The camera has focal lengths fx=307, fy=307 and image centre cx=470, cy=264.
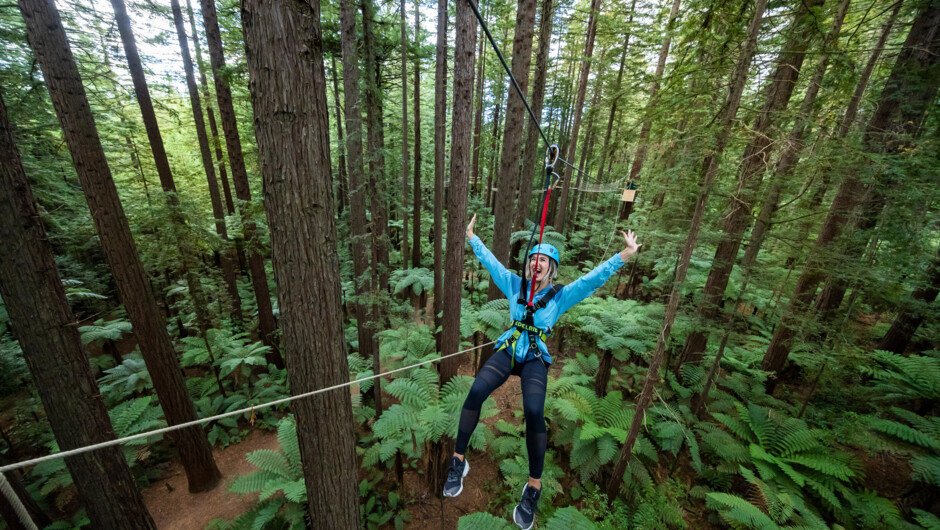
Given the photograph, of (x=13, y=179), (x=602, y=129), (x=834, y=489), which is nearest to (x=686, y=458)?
(x=834, y=489)

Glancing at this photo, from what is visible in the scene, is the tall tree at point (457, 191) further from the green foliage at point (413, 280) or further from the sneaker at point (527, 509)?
the green foliage at point (413, 280)

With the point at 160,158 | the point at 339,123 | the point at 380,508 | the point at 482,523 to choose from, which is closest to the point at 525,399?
the point at 482,523

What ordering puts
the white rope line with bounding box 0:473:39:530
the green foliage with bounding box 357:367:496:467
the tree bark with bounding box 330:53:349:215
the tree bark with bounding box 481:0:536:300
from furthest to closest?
the tree bark with bounding box 330:53:349:215, the tree bark with bounding box 481:0:536:300, the green foliage with bounding box 357:367:496:467, the white rope line with bounding box 0:473:39:530

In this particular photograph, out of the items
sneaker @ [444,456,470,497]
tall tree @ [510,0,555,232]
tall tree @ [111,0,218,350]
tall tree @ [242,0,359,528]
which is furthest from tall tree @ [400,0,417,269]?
sneaker @ [444,456,470,497]

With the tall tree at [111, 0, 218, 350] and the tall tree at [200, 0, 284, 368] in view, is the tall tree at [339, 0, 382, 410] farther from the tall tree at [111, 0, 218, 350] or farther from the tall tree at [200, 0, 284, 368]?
the tall tree at [111, 0, 218, 350]

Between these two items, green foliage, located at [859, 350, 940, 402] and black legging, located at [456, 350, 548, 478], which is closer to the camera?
black legging, located at [456, 350, 548, 478]

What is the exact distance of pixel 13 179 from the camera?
3.02 metres

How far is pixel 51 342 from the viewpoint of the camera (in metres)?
3.26

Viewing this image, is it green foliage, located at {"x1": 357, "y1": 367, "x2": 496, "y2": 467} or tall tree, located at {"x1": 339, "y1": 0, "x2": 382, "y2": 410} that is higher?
tall tree, located at {"x1": 339, "y1": 0, "x2": 382, "y2": 410}

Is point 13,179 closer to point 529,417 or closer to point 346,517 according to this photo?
point 346,517

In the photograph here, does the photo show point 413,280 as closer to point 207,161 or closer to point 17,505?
point 207,161

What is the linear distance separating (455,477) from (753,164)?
5077 millimetres

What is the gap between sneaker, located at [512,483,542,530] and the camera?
3109 millimetres

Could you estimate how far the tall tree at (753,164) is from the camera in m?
3.39
